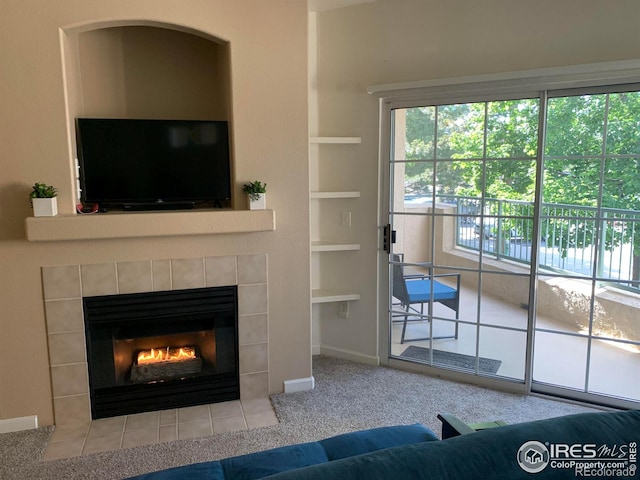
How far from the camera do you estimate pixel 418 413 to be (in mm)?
2902

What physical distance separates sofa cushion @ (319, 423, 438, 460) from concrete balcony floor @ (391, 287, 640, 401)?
154 cm

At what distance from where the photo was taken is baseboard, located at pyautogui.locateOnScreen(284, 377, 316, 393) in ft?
10.5

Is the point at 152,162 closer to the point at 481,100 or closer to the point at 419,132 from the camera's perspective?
the point at 419,132

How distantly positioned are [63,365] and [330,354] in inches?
73.5

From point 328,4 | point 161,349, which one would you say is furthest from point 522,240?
point 161,349

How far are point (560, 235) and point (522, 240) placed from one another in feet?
0.72

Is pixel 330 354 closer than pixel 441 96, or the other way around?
pixel 441 96

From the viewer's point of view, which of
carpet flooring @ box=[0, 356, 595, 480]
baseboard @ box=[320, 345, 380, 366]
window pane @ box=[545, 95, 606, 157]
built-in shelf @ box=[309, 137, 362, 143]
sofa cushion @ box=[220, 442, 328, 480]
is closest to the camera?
sofa cushion @ box=[220, 442, 328, 480]

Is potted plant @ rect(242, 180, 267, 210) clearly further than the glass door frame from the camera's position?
Yes

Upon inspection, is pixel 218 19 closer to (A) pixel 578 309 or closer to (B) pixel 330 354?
(B) pixel 330 354

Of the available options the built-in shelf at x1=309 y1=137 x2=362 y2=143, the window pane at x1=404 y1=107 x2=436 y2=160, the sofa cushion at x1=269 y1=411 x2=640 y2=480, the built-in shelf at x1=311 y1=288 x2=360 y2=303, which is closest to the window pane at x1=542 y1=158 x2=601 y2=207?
the window pane at x1=404 y1=107 x2=436 y2=160

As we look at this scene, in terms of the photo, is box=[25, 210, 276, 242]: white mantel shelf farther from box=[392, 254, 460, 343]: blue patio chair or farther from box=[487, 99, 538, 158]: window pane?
box=[487, 99, 538, 158]: window pane

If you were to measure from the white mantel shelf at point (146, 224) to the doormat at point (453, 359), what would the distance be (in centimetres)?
145

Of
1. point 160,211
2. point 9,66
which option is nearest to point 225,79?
point 160,211
